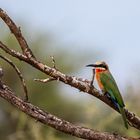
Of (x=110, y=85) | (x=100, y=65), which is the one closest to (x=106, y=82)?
(x=110, y=85)

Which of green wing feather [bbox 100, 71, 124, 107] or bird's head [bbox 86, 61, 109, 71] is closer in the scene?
green wing feather [bbox 100, 71, 124, 107]

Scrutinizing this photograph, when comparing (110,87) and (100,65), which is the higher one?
(100,65)

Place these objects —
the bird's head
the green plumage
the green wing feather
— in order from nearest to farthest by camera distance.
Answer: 1. the green plumage
2. the green wing feather
3. the bird's head

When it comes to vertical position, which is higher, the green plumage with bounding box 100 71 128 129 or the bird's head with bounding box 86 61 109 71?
the bird's head with bounding box 86 61 109 71

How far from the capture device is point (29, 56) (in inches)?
192

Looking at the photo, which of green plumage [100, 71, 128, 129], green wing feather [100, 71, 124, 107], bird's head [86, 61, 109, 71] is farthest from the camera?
bird's head [86, 61, 109, 71]

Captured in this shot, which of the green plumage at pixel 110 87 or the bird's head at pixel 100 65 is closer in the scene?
the green plumage at pixel 110 87

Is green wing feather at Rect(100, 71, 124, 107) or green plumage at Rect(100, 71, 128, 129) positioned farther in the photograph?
green wing feather at Rect(100, 71, 124, 107)

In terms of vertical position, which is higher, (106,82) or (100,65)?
(100,65)

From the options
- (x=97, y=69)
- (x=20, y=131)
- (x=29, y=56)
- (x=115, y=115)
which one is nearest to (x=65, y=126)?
(x=29, y=56)

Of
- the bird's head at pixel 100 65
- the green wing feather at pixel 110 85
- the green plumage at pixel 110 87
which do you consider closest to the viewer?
the green plumage at pixel 110 87

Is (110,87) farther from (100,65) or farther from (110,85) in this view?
(100,65)

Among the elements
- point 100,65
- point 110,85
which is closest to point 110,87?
point 110,85

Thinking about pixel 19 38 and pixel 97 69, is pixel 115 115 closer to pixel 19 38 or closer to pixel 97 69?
pixel 97 69
